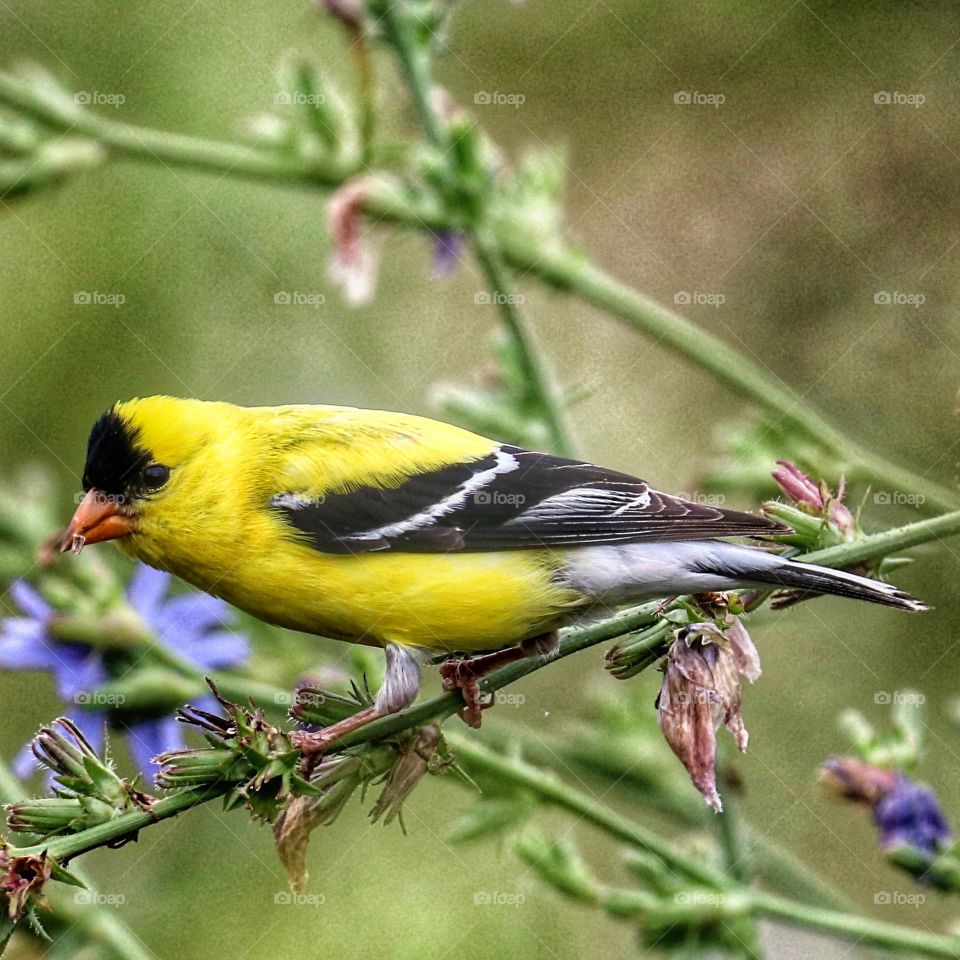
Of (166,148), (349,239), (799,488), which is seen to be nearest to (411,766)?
(799,488)

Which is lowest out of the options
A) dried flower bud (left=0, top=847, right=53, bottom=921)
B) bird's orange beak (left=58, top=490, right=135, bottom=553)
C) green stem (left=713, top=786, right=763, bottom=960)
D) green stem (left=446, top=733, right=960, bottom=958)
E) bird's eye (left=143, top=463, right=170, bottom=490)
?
green stem (left=713, top=786, right=763, bottom=960)

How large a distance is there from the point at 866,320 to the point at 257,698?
2.11m

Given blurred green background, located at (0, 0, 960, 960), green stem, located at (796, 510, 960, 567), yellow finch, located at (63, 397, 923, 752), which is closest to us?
green stem, located at (796, 510, 960, 567)

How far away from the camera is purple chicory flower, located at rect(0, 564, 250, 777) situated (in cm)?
266

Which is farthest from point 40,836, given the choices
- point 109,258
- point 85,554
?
point 109,258

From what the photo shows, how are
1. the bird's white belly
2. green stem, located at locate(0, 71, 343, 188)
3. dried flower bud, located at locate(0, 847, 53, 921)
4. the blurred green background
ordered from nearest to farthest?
1. dried flower bud, located at locate(0, 847, 53, 921)
2. the bird's white belly
3. green stem, located at locate(0, 71, 343, 188)
4. the blurred green background

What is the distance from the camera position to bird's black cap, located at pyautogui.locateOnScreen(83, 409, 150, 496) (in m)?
2.71

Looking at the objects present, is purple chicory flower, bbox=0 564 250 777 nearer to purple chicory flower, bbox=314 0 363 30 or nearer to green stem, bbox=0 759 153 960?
green stem, bbox=0 759 153 960

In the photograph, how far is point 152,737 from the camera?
106 inches

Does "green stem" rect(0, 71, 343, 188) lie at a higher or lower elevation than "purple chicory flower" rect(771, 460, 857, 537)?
higher

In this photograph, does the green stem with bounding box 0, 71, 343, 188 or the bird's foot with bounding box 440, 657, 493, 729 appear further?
the green stem with bounding box 0, 71, 343, 188

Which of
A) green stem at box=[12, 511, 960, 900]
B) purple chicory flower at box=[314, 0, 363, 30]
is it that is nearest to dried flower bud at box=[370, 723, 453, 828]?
green stem at box=[12, 511, 960, 900]

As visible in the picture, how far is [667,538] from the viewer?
7.70 feet

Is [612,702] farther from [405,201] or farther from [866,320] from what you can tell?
[866,320]
